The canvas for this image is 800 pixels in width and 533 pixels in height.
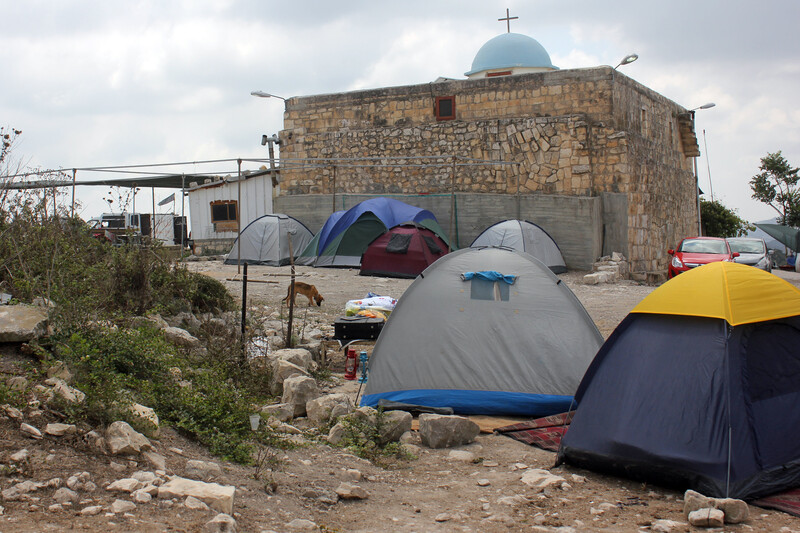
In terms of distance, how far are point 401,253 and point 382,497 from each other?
11.7 metres

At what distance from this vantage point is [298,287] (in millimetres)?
11547

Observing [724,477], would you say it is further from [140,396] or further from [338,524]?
[140,396]

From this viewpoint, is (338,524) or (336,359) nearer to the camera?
(338,524)

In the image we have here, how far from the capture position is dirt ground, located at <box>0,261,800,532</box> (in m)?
3.50

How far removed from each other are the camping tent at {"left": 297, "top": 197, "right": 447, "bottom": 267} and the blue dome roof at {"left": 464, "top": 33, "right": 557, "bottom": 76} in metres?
9.89

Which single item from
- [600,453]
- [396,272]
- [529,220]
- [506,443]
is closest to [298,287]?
[396,272]

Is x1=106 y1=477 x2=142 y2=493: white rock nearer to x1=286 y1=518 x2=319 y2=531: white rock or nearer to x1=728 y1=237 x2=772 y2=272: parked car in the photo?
x1=286 y1=518 x2=319 y2=531: white rock

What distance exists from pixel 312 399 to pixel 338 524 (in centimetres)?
232

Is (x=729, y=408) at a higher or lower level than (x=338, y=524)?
higher

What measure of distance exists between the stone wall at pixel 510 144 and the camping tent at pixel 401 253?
1.53 metres

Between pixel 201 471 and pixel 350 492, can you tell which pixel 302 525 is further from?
pixel 201 471

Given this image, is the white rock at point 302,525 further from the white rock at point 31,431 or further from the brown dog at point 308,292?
the brown dog at point 308,292

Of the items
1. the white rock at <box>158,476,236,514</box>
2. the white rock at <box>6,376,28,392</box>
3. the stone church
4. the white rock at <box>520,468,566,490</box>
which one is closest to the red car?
the stone church

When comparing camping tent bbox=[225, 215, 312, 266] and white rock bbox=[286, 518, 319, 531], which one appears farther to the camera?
camping tent bbox=[225, 215, 312, 266]
